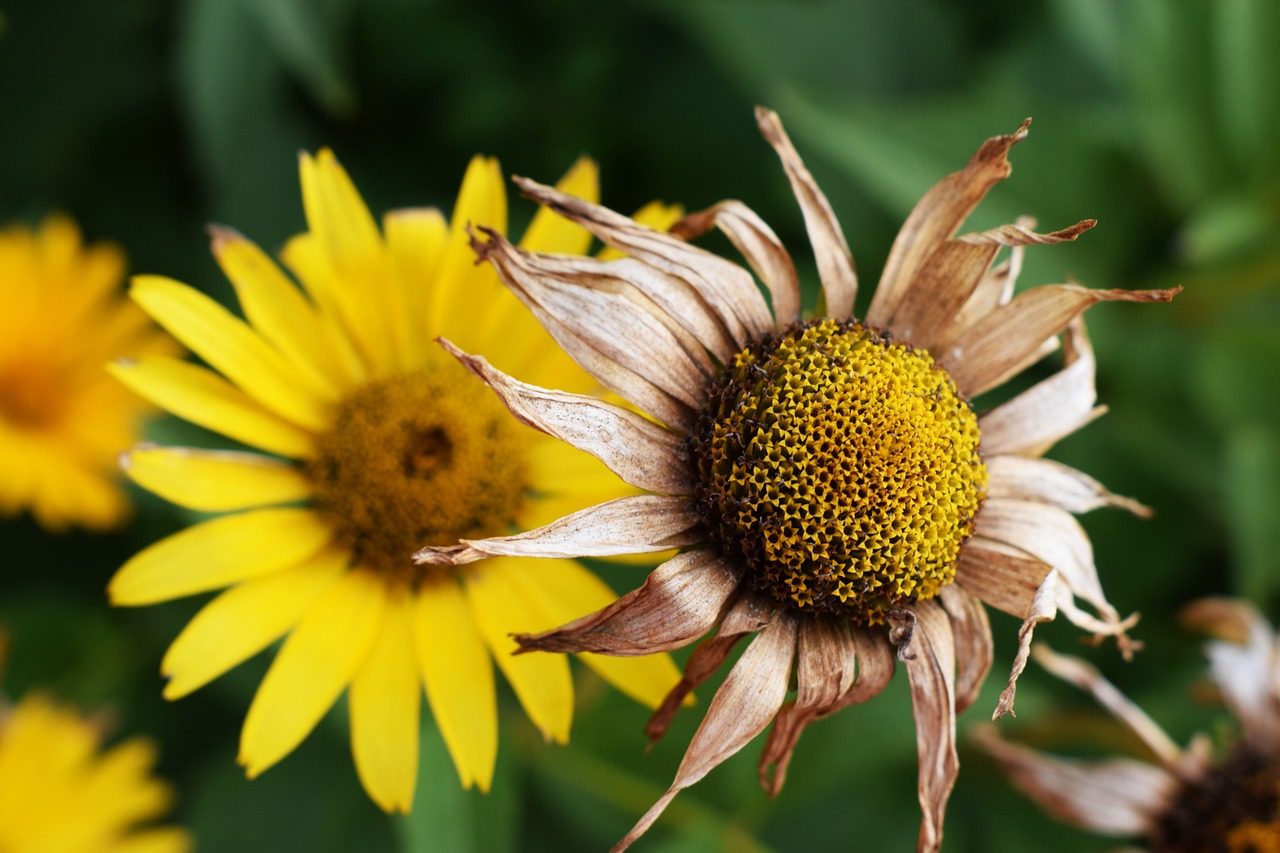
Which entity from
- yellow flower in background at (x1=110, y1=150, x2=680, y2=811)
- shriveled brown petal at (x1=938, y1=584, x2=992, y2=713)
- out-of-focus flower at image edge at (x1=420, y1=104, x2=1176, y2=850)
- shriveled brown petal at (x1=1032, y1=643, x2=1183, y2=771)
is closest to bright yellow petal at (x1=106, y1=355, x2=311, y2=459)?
yellow flower in background at (x1=110, y1=150, x2=680, y2=811)

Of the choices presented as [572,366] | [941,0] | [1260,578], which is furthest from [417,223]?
[941,0]

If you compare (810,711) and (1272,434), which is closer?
(810,711)

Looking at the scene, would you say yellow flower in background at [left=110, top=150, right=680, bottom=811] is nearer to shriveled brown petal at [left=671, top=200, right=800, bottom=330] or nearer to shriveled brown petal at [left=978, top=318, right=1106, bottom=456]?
shriveled brown petal at [left=671, top=200, right=800, bottom=330]

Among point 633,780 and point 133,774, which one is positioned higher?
point 133,774

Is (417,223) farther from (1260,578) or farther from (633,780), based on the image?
(1260,578)

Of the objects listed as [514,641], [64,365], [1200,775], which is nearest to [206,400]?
[514,641]

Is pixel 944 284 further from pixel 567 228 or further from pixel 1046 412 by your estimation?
pixel 567 228

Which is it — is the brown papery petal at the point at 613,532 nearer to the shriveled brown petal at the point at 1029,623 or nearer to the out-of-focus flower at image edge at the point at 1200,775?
the shriveled brown petal at the point at 1029,623
